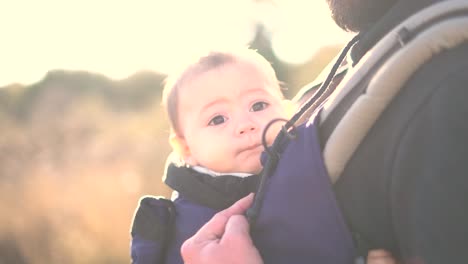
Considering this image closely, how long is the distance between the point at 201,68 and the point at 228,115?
269mm

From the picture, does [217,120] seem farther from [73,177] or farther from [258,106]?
[73,177]

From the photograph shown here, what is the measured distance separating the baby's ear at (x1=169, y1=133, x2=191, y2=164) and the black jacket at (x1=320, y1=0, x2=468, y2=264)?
1.40m

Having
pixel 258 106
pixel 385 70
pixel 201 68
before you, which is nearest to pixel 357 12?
pixel 385 70

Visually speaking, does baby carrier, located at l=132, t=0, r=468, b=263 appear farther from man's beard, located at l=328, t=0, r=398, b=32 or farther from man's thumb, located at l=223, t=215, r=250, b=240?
man's beard, located at l=328, t=0, r=398, b=32

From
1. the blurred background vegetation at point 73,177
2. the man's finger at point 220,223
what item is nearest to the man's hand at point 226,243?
the man's finger at point 220,223

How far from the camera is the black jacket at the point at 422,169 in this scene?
4.16ft

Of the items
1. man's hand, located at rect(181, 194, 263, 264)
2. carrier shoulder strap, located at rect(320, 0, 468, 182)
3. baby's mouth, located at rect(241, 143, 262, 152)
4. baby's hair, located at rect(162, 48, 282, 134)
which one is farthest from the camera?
baby's hair, located at rect(162, 48, 282, 134)

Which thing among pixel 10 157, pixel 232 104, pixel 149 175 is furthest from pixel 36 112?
pixel 232 104

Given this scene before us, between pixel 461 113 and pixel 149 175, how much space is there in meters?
9.89

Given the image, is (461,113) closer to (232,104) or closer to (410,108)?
(410,108)

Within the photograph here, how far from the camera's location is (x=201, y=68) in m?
2.76

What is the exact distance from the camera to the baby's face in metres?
2.51

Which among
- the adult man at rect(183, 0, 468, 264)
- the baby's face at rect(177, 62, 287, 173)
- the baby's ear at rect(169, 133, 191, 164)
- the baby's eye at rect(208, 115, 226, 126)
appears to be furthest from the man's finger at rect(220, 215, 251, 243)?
the baby's ear at rect(169, 133, 191, 164)

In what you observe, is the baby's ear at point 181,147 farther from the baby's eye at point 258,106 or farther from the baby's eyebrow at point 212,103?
the baby's eye at point 258,106
